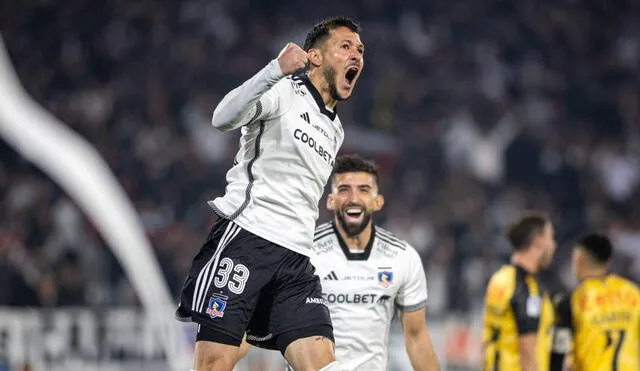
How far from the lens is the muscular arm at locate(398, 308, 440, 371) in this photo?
6.41 metres

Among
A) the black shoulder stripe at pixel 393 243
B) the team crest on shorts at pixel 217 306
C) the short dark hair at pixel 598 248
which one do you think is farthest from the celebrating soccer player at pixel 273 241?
the short dark hair at pixel 598 248

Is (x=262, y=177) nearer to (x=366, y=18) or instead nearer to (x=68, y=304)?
(x=68, y=304)

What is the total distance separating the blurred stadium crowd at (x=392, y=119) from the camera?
13344mm

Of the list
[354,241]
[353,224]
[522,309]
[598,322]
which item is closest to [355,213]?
[353,224]

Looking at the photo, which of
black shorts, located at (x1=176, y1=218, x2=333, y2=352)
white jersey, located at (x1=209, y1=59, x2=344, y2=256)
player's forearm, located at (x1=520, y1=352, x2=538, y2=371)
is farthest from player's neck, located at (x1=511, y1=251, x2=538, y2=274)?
white jersey, located at (x1=209, y1=59, x2=344, y2=256)

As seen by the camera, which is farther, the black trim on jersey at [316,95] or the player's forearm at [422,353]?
the player's forearm at [422,353]

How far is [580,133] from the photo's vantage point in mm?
15320

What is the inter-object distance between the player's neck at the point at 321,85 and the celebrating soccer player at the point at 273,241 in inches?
1.6

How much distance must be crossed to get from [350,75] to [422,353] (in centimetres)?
175

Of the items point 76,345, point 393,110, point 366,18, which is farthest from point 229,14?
point 76,345

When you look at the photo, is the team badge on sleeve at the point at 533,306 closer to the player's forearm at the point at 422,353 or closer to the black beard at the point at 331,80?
the player's forearm at the point at 422,353

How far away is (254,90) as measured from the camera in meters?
4.86

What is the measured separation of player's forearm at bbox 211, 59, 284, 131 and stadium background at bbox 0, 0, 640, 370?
6752 mm

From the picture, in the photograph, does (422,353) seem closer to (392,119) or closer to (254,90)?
(254,90)
